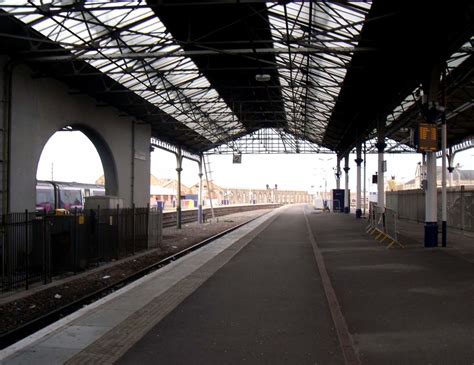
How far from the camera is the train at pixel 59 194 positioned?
1190 inches

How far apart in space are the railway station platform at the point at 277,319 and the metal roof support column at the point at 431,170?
409 centimetres

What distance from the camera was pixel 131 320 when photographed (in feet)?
24.0

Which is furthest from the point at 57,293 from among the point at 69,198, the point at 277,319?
the point at 69,198

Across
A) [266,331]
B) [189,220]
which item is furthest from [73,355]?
[189,220]

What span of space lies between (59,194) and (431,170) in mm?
23696

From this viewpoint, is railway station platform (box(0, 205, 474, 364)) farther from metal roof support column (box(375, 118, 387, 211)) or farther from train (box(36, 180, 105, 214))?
train (box(36, 180, 105, 214))

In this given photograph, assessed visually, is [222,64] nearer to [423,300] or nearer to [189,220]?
[423,300]

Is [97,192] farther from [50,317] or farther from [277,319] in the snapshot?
[277,319]

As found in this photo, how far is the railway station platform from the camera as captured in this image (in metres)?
5.68

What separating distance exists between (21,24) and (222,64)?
8891 millimetres

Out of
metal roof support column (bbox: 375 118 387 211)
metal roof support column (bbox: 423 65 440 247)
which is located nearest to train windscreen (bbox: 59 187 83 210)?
metal roof support column (bbox: 375 118 387 211)

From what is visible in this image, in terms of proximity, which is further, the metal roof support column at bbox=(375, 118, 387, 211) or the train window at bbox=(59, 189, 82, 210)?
the train window at bbox=(59, 189, 82, 210)

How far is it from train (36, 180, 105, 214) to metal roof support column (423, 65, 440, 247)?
18.5m

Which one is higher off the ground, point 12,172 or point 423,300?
point 12,172
